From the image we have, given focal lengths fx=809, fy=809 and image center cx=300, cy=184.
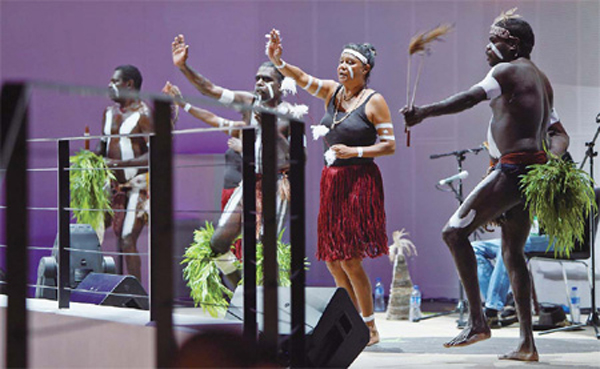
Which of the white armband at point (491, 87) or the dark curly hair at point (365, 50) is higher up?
the dark curly hair at point (365, 50)

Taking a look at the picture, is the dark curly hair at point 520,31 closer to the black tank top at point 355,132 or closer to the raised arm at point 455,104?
the raised arm at point 455,104

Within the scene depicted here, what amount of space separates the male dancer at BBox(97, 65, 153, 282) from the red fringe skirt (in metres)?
1.65

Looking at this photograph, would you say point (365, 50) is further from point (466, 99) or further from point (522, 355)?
point (522, 355)

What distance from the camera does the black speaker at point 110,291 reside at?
141 inches

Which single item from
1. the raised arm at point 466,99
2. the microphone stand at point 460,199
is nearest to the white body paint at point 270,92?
the microphone stand at point 460,199

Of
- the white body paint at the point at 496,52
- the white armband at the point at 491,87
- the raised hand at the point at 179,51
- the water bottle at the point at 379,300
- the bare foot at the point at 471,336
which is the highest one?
the raised hand at the point at 179,51

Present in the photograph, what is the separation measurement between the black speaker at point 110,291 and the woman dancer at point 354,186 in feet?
2.93

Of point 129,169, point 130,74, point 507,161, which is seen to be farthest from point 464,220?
point 130,74

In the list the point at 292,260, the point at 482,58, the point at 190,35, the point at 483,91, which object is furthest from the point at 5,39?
the point at 292,260

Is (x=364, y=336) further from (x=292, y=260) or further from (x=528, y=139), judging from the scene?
(x=528, y=139)

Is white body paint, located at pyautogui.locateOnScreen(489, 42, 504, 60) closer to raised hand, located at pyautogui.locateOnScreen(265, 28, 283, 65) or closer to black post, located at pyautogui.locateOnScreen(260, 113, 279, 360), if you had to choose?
raised hand, located at pyautogui.locateOnScreen(265, 28, 283, 65)

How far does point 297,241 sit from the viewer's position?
2.35m

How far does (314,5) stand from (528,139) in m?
3.11

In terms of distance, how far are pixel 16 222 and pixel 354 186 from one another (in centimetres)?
245
